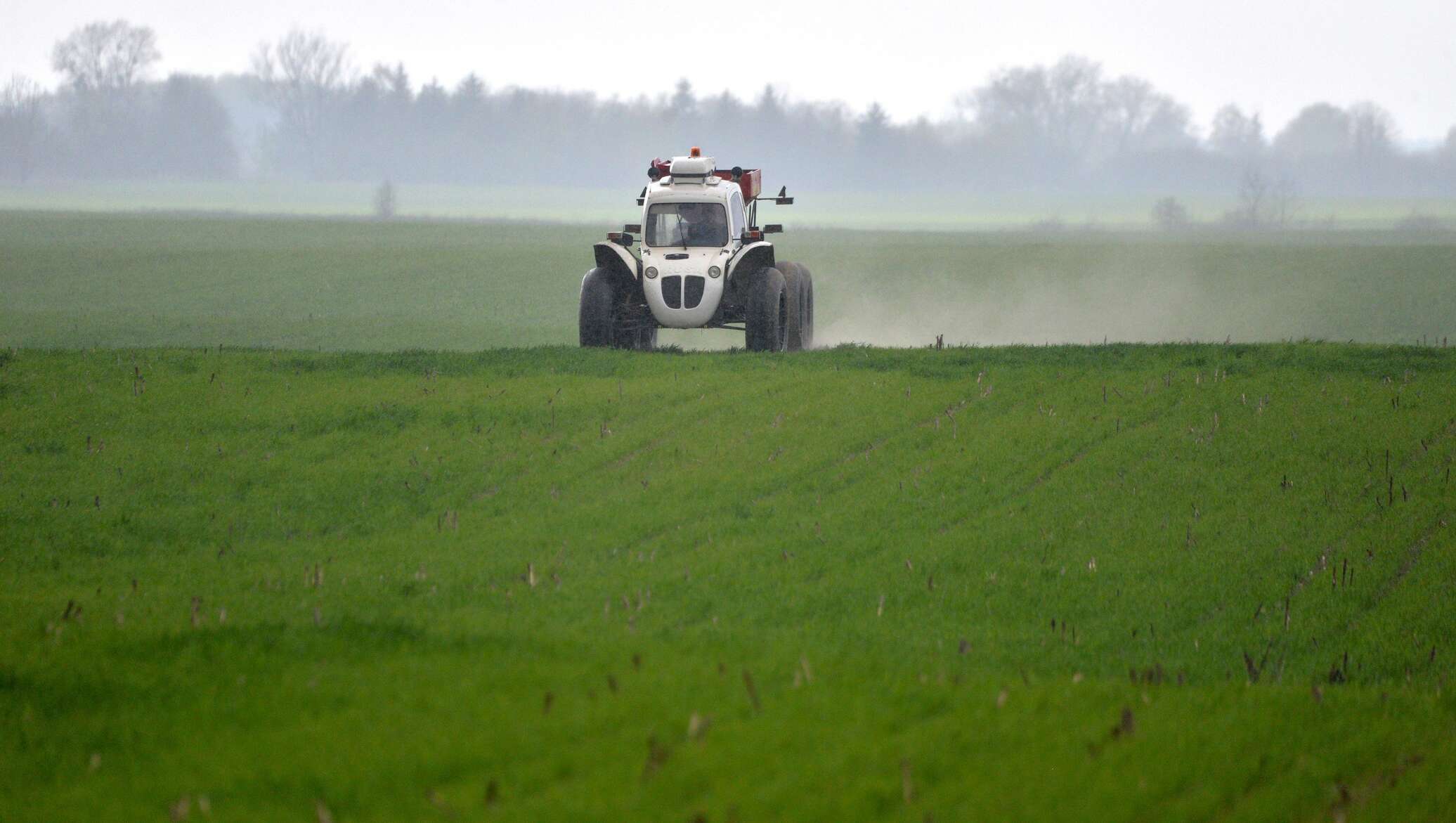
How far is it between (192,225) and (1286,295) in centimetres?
5858

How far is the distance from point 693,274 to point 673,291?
0.44 metres

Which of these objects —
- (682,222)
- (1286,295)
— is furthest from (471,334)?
(1286,295)

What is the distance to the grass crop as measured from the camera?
5.58 meters

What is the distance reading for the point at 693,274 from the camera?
22.8m

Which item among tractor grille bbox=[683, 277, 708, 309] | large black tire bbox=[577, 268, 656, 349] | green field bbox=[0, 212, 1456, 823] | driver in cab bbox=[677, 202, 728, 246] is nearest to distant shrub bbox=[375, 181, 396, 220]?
large black tire bbox=[577, 268, 656, 349]

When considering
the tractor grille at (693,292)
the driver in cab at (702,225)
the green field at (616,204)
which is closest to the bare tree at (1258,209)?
the green field at (616,204)

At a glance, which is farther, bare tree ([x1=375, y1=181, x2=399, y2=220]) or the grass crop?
bare tree ([x1=375, y1=181, x2=399, y2=220])

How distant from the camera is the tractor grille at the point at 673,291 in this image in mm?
22828

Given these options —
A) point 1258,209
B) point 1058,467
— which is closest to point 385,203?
point 1258,209

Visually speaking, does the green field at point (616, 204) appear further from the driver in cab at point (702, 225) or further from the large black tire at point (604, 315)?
the driver in cab at point (702, 225)

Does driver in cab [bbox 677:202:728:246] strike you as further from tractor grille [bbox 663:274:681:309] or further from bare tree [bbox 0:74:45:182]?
bare tree [bbox 0:74:45:182]

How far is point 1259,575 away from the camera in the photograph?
1033cm

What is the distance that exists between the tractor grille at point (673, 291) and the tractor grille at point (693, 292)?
7 cm

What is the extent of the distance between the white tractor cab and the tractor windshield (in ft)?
0.04
